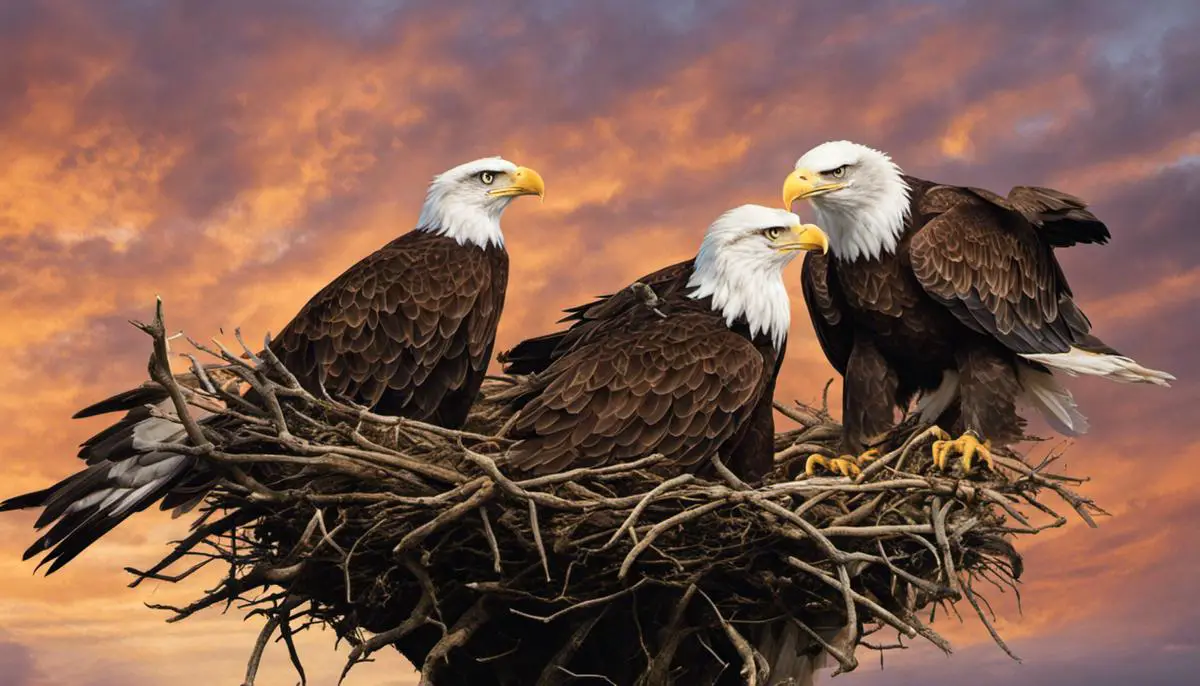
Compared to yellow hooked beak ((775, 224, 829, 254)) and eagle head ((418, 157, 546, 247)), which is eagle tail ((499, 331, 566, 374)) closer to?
eagle head ((418, 157, 546, 247))

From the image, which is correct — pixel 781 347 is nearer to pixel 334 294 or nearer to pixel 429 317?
pixel 429 317

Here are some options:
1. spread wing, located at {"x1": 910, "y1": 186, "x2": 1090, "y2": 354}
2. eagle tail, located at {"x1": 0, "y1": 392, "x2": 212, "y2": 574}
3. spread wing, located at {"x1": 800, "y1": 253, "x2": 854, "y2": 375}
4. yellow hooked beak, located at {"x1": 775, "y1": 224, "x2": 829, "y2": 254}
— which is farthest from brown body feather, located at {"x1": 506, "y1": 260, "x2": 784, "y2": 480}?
eagle tail, located at {"x1": 0, "y1": 392, "x2": 212, "y2": 574}

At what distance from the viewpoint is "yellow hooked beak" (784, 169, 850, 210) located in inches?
291

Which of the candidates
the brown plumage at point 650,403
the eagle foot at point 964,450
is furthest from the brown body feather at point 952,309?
the brown plumage at point 650,403

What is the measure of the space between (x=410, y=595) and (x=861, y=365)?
9.41 feet

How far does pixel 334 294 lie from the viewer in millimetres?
7395

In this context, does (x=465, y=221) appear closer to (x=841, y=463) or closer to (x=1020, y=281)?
(x=841, y=463)

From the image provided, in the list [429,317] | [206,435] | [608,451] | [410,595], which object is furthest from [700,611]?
[206,435]

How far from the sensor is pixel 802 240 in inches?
271

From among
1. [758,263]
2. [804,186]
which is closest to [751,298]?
[758,263]

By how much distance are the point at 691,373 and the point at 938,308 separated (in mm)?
1826

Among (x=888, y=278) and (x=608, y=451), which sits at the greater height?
(x=888, y=278)

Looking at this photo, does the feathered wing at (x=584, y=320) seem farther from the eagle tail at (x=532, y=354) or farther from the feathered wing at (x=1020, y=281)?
the feathered wing at (x=1020, y=281)

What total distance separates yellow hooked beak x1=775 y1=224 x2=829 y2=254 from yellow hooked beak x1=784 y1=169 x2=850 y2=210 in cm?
50
